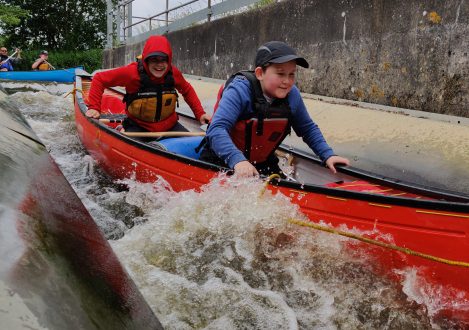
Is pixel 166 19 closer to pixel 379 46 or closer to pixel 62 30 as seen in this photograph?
pixel 379 46

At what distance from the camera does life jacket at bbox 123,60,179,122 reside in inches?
197

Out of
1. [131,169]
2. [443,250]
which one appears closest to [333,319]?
[443,250]

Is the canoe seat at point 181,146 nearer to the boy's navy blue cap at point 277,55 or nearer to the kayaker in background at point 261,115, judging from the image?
the kayaker in background at point 261,115

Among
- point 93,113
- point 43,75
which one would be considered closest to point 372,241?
point 93,113

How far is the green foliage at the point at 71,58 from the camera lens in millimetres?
28844

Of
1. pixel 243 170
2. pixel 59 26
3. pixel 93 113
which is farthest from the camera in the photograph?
pixel 59 26

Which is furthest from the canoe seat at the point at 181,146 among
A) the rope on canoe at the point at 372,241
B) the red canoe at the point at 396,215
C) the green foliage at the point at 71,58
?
the green foliage at the point at 71,58

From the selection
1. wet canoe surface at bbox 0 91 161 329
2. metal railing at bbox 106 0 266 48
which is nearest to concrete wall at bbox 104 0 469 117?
metal railing at bbox 106 0 266 48

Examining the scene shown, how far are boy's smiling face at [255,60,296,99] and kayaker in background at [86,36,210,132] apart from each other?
1920 mm

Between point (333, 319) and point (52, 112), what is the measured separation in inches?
387

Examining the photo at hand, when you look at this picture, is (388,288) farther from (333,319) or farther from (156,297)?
(156,297)

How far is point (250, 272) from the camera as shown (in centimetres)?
301

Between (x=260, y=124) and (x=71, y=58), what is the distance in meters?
29.8

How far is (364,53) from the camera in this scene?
588cm
